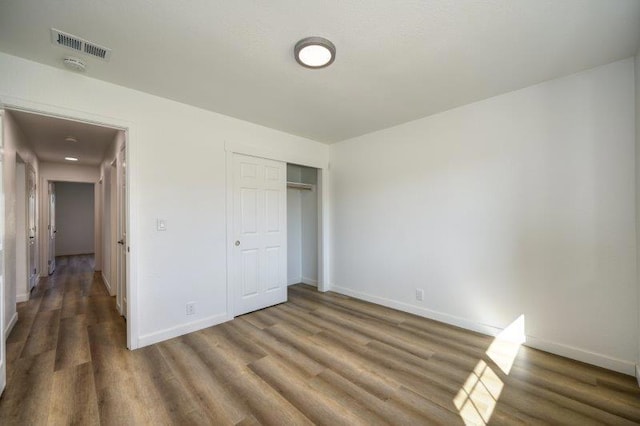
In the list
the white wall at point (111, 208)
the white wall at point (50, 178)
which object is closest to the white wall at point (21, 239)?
the white wall at point (111, 208)

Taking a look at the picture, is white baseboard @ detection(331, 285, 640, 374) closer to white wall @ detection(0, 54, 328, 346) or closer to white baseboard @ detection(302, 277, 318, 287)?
white baseboard @ detection(302, 277, 318, 287)

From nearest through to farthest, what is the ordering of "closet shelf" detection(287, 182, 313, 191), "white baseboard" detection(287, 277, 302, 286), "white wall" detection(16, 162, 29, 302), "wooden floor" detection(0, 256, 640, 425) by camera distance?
"wooden floor" detection(0, 256, 640, 425) < "white wall" detection(16, 162, 29, 302) < "closet shelf" detection(287, 182, 313, 191) < "white baseboard" detection(287, 277, 302, 286)

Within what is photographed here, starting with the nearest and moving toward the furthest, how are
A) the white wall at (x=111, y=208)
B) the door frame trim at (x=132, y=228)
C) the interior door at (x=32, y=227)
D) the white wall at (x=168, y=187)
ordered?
1. the white wall at (x=168, y=187)
2. the door frame trim at (x=132, y=228)
3. the white wall at (x=111, y=208)
4. the interior door at (x=32, y=227)

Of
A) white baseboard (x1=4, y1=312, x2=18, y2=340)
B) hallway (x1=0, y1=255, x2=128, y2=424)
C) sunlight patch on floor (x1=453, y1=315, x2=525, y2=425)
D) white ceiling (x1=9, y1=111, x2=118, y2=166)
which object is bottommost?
sunlight patch on floor (x1=453, y1=315, x2=525, y2=425)

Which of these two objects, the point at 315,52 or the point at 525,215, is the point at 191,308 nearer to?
the point at 315,52

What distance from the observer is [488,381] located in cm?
207

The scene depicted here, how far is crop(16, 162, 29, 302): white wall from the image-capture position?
3.90 m

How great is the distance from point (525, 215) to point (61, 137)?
19.6 ft

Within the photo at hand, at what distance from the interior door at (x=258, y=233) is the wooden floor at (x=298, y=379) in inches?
22.0

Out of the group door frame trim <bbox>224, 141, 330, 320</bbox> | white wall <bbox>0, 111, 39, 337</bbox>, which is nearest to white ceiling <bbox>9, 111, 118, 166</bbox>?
white wall <bbox>0, 111, 39, 337</bbox>

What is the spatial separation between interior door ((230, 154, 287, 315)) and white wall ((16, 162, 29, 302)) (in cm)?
333

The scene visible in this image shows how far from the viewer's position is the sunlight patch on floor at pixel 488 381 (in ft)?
5.72

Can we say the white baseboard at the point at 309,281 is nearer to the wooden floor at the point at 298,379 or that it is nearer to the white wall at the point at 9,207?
the wooden floor at the point at 298,379

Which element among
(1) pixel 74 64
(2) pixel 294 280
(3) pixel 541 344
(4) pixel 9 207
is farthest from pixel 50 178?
(3) pixel 541 344
